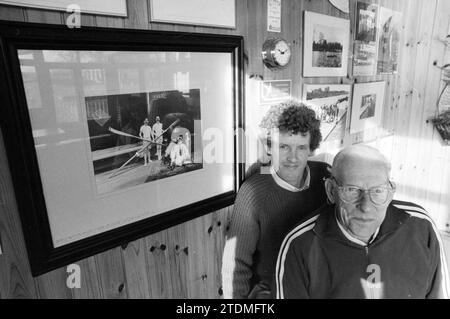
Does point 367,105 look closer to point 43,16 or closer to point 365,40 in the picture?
point 365,40

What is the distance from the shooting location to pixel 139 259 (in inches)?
45.5

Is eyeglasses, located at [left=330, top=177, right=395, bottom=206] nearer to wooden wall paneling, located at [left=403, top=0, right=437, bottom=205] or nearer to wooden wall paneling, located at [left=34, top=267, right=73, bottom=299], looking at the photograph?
wooden wall paneling, located at [left=34, top=267, right=73, bottom=299]

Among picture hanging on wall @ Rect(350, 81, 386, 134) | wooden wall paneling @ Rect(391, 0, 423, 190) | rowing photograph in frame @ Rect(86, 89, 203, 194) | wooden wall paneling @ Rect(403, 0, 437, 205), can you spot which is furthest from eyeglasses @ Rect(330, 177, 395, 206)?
wooden wall paneling @ Rect(403, 0, 437, 205)

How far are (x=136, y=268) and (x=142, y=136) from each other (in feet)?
1.56

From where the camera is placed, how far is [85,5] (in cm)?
90

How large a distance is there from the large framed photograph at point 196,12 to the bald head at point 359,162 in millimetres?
655

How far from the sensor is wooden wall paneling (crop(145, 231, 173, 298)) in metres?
1.18

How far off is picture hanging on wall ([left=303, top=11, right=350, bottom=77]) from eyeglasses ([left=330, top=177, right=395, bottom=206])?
0.75 m

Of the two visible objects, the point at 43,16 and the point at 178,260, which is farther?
the point at 178,260

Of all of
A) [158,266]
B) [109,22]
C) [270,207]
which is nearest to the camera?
[109,22]

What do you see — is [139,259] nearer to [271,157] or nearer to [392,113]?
[271,157]

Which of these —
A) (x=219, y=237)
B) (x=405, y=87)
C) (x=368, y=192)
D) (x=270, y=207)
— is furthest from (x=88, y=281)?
(x=405, y=87)

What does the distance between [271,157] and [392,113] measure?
4.42ft

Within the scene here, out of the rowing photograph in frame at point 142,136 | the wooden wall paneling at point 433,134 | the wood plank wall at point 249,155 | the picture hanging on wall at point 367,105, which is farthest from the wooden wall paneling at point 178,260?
the wooden wall paneling at point 433,134
